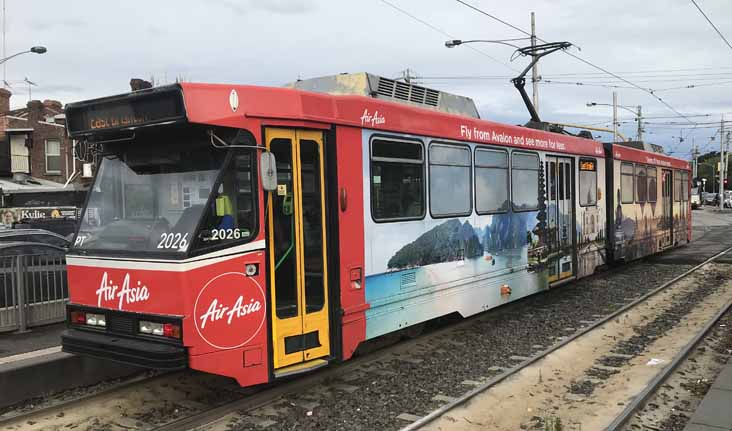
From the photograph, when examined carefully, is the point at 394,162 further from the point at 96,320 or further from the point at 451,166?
the point at 96,320

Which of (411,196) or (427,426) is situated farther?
(411,196)

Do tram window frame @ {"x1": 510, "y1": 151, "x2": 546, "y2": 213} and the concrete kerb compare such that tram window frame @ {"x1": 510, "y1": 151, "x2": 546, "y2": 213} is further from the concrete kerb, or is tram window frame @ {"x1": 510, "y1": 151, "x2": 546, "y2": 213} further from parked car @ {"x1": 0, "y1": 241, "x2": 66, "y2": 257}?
parked car @ {"x1": 0, "y1": 241, "x2": 66, "y2": 257}

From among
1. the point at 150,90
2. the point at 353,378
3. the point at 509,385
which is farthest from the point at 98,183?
the point at 509,385

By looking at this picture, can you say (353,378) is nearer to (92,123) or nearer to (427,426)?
(427,426)

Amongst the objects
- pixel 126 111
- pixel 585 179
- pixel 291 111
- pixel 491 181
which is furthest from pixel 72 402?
pixel 585 179

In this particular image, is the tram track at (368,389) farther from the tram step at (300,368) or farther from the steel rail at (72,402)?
the tram step at (300,368)

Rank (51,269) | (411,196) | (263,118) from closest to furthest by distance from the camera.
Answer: (263,118)
(411,196)
(51,269)

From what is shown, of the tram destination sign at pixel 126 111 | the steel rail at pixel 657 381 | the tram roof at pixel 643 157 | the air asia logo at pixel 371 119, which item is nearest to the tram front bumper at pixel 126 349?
the tram destination sign at pixel 126 111

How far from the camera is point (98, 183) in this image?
5.86 metres

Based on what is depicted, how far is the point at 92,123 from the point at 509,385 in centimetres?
488

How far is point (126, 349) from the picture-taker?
17.0 ft

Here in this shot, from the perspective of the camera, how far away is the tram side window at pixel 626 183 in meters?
14.3

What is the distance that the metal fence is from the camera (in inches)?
307

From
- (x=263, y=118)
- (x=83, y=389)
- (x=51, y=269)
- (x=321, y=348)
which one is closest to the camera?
(x=263, y=118)
